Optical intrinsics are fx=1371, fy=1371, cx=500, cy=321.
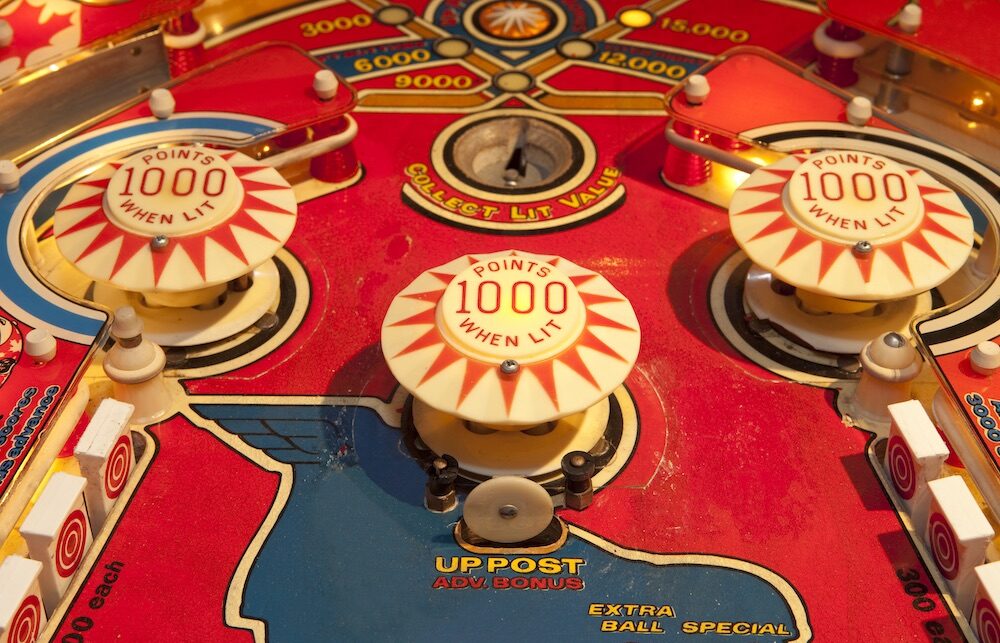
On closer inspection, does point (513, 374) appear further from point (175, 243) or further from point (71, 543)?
point (71, 543)

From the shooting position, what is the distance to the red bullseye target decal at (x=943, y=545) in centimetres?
794

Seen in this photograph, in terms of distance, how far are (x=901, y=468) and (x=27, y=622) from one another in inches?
205

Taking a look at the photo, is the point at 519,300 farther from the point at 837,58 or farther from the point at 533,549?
the point at 837,58

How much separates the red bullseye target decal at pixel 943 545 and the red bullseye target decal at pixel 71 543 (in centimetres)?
504

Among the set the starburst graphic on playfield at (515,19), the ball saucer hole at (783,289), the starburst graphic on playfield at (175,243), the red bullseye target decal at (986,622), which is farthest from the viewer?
the starburst graphic on playfield at (515,19)

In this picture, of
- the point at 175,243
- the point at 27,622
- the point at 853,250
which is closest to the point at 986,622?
the point at 853,250

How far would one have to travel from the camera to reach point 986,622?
7.62 meters

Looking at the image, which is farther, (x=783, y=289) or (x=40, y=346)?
(x=783, y=289)

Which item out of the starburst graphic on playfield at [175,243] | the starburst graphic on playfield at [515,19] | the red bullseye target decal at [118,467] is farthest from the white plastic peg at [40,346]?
the starburst graphic on playfield at [515,19]

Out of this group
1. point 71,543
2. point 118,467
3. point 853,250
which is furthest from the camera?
point 853,250

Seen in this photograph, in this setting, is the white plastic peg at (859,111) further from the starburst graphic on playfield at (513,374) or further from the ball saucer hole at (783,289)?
the starburst graphic on playfield at (513,374)

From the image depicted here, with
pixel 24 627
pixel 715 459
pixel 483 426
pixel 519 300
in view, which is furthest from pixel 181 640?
pixel 715 459

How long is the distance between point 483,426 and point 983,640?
3.20m

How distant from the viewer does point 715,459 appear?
8805 millimetres
